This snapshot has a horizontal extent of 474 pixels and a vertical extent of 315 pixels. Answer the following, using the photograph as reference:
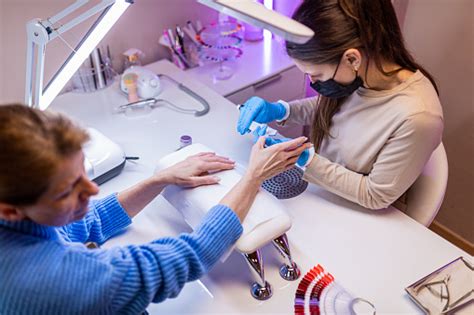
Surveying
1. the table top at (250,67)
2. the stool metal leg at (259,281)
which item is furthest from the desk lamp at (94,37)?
the table top at (250,67)

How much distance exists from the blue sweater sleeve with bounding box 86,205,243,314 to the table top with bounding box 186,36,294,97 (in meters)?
0.84

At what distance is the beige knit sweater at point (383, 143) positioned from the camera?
1.02 m

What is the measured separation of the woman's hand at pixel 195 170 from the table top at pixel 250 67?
581mm

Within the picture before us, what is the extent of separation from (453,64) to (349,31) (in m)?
0.84

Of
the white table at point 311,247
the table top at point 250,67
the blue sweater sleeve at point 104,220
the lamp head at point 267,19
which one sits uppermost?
the lamp head at point 267,19

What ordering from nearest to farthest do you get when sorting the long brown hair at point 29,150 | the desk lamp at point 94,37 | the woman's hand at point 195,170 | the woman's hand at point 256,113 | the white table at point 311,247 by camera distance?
the long brown hair at point 29,150, the desk lamp at point 94,37, the white table at point 311,247, the woman's hand at point 195,170, the woman's hand at point 256,113

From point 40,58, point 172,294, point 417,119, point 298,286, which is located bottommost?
point 298,286

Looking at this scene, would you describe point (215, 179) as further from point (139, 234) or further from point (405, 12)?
point (405, 12)

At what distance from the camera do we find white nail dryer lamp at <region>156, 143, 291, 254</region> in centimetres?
90

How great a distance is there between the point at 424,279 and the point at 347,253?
6.7 inches

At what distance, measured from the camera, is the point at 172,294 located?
2.53 ft

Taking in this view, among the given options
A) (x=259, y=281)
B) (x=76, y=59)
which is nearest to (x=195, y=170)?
(x=259, y=281)

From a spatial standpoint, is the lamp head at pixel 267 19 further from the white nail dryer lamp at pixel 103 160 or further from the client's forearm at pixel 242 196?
the white nail dryer lamp at pixel 103 160

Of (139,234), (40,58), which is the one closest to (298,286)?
(139,234)
